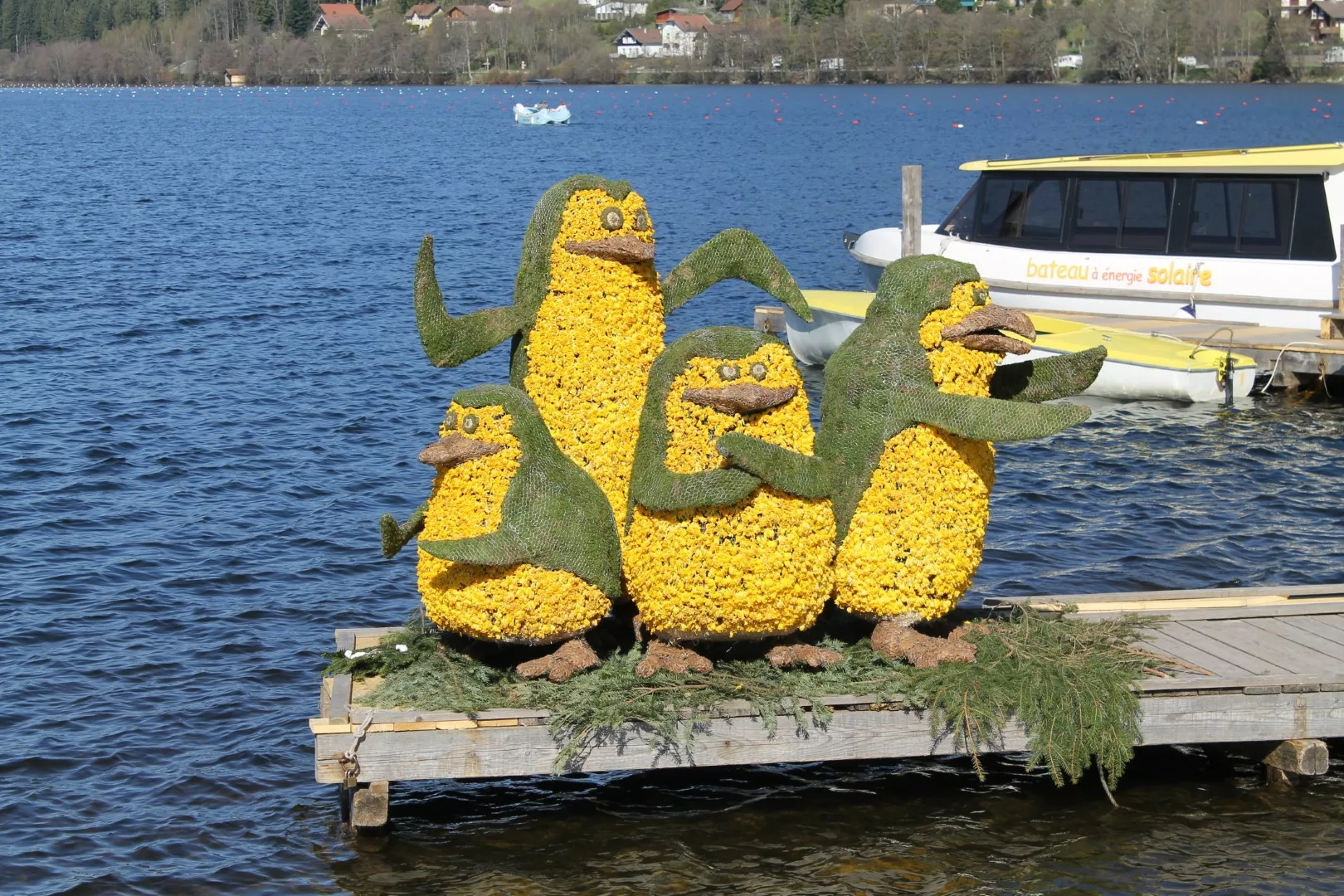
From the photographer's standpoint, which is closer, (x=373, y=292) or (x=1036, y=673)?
(x=1036, y=673)

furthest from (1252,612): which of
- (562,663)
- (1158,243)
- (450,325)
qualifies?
(1158,243)

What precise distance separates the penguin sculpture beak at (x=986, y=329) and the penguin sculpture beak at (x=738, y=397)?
1166 millimetres

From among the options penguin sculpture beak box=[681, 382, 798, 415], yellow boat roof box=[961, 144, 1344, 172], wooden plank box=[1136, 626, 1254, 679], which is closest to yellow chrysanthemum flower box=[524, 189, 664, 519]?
penguin sculpture beak box=[681, 382, 798, 415]

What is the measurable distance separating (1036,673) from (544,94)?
136 metres

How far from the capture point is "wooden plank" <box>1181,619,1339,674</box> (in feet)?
32.4

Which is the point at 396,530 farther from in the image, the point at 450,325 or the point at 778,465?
the point at 778,465

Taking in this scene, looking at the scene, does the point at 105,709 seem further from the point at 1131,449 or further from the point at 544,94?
the point at 544,94

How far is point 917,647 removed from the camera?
9.48 m

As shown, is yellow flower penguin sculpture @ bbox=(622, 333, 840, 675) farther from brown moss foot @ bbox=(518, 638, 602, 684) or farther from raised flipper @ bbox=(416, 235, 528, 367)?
raised flipper @ bbox=(416, 235, 528, 367)

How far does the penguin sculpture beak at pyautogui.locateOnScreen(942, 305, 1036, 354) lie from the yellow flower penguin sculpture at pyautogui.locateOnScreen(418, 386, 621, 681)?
231 cm

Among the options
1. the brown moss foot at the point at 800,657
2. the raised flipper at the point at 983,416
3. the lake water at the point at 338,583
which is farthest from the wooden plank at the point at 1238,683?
the brown moss foot at the point at 800,657

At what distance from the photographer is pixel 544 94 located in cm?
14075

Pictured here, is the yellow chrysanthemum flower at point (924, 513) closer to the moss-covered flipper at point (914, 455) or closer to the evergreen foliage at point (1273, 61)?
the moss-covered flipper at point (914, 455)

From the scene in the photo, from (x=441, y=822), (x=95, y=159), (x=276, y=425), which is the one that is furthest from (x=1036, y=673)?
(x=95, y=159)
